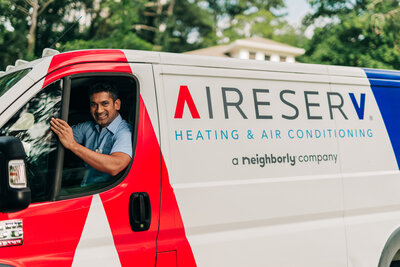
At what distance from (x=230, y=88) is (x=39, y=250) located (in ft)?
5.62

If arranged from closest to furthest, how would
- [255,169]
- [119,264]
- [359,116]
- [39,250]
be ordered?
[39,250]
[119,264]
[255,169]
[359,116]

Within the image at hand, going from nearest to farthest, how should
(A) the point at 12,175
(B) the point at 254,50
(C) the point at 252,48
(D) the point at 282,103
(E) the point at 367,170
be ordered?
(A) the point at 12,175 < (D) the point at 282,103 < (E) the point at 367,170 < (C) the point at 252,48 < (B) the point at 254,50

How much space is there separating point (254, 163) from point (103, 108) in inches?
45.6

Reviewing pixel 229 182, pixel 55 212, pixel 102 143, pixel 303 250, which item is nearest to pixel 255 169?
pixel 229 182

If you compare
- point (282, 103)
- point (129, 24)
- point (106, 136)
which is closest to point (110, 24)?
point (129, 24)

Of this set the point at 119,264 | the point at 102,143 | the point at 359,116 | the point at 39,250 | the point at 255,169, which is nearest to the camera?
the point at 39,250

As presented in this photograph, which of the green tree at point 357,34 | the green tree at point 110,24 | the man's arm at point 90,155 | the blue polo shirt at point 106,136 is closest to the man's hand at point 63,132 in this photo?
the man's arm at point 90,155

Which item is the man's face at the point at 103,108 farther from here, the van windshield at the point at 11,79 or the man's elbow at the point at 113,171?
the van windshield at the point at 11,79

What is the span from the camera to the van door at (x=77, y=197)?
2846 mm

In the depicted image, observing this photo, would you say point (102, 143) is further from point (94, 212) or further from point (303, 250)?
point (303, 250)

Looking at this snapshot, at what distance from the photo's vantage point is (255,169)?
3.58 m

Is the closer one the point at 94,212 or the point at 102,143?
the point at 94,212

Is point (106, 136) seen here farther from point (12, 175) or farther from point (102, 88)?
point (12, 175)

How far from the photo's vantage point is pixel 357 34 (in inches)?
1133
